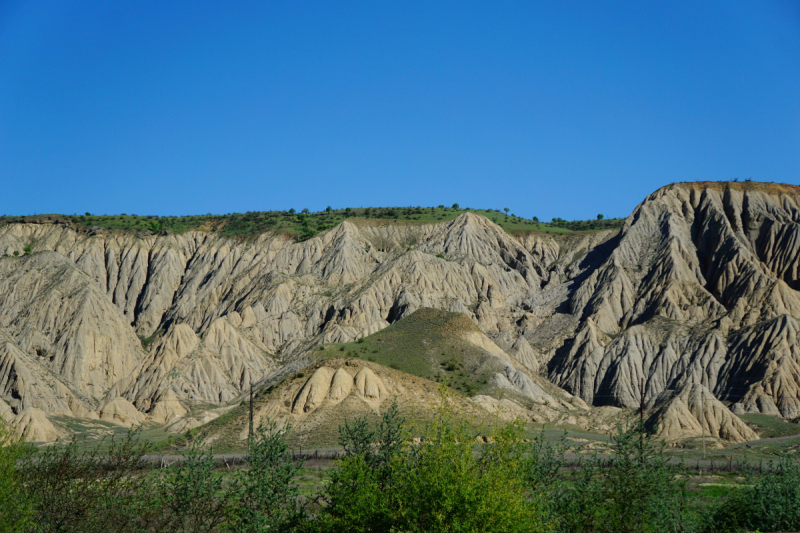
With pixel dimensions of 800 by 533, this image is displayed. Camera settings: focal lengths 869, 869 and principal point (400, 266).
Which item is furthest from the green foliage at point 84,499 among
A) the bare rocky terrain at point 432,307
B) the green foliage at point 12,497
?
the bare rocky terrain at point 432,307

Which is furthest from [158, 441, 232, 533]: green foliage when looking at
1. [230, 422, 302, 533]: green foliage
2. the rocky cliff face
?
the rocky cliff face

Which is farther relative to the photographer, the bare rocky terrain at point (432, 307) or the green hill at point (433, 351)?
the bare rocky terrain at point (432, 307)

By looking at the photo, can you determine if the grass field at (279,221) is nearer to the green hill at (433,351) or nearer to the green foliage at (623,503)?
the green hill at (433,351)

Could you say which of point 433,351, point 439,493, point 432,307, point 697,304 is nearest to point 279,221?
point 432,307

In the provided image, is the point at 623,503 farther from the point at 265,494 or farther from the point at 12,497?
the point at 12,497

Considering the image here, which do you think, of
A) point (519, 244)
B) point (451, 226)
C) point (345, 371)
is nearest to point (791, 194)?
point (519, 244)

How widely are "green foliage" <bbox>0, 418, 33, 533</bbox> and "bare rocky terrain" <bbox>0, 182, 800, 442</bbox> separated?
125 feet

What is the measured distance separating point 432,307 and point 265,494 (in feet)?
262

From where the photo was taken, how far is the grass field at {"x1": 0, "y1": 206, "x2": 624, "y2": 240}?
14700 centimetres

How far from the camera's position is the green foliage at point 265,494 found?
99.1 feet

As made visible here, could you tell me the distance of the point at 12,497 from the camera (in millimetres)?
29625

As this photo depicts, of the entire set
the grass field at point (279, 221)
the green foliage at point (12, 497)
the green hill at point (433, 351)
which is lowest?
the green foliage at point (12, 497)

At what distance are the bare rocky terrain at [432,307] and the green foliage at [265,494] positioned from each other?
3390cm

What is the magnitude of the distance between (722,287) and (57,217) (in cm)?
10889
